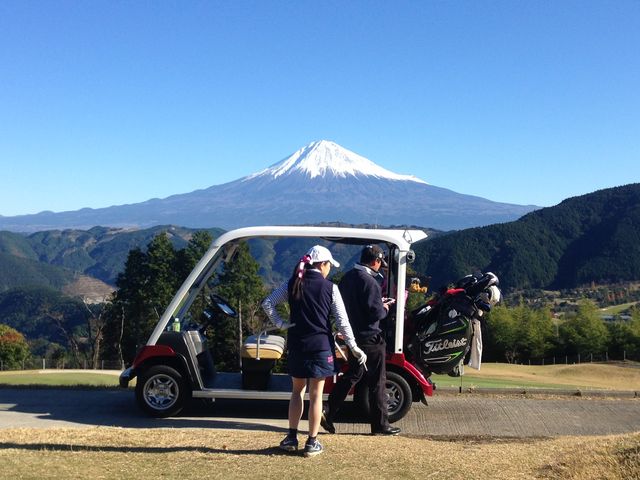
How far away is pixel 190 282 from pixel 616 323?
267ft

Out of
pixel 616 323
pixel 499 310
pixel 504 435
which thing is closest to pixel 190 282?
pixel 504 435

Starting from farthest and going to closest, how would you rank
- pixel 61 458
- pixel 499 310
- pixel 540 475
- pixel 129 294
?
pixel 499 310
pixel 129 294
pixel 61 458
pixel 540 475

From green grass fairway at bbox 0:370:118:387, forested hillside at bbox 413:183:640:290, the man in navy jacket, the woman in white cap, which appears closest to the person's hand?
the woman in white cap

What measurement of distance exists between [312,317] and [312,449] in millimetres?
1153

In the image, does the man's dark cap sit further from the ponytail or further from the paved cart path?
the paved cart path

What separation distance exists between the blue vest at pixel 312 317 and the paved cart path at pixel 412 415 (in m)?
1.96

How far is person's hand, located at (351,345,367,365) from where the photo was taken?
734cm

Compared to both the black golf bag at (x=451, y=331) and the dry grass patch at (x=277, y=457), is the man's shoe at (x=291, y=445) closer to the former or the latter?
the dry grass patch at (x=277, y=457)

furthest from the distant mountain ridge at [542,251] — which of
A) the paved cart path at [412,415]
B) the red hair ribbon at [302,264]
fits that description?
the red hair ribbon at [302,264]

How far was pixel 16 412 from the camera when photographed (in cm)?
959

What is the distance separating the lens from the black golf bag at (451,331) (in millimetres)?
9367

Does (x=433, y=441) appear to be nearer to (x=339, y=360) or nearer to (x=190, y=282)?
(x=339, y=360)

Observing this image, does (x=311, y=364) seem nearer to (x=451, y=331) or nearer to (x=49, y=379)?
(x=451, y=331)

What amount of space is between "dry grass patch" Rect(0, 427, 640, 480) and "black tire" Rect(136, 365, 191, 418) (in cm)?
114
